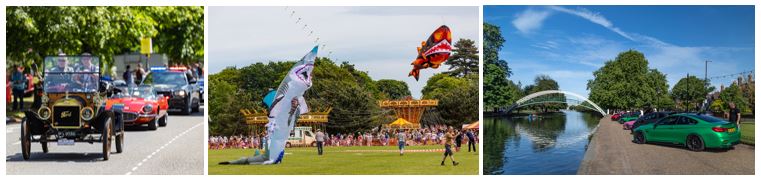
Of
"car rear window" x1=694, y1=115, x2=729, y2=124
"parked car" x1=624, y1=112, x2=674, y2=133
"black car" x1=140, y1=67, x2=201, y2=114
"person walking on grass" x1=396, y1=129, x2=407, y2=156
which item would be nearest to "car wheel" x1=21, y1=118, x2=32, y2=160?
"person walking on grass" x1=396, y1=129, x2=407, y2=156

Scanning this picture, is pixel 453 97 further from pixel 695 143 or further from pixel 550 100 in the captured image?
pixel 695 143

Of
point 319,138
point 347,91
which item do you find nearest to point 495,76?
point 347,91

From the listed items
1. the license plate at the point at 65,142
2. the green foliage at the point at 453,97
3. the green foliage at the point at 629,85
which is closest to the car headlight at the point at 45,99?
the license plate at the point at 65,142

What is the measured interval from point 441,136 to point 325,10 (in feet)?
6.37

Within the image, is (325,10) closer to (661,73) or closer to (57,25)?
(661,73)

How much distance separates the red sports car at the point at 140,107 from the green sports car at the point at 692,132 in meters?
→ 11.4

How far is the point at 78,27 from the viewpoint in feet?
78.9

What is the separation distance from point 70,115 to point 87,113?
0.73 ft

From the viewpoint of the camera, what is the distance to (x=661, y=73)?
1258 cm

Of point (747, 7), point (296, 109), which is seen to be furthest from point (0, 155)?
point (747, 7)

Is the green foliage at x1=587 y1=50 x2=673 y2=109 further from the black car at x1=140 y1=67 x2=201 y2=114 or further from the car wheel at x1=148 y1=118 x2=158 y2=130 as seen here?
the black car at x1=140 y1=67 x2=201 y2=114

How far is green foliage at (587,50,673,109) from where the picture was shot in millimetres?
12539

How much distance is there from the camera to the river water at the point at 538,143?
39.8 feet

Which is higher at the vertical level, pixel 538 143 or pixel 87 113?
pixel 87 113
